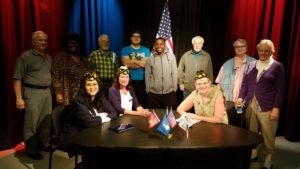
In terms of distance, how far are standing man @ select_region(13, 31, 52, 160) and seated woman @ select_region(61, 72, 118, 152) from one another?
2.88ft

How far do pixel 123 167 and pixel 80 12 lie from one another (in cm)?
321

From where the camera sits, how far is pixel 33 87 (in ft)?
11.8

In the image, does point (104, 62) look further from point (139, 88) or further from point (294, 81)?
point (294, 81)

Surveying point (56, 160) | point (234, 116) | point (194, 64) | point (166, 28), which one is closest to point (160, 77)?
point (194, 64)

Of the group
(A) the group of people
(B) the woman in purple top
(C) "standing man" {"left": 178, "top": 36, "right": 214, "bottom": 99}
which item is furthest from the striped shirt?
(B) the woman in purple top

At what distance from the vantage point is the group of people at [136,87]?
3043 mm

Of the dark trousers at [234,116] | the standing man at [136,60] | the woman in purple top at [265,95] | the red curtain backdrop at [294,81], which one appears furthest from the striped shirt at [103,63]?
the red curtain backdrop at [294,81]

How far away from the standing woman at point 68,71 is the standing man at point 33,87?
96 millimetres

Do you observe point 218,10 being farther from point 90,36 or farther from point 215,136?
point 215,136

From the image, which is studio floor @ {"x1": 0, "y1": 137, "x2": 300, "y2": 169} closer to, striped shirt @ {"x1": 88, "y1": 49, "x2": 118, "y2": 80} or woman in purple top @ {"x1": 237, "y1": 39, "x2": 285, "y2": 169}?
woman in purple top @ {"x1": 237, "y1": 39, "x2": 285, "y2": 169}

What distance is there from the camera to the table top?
2277mm

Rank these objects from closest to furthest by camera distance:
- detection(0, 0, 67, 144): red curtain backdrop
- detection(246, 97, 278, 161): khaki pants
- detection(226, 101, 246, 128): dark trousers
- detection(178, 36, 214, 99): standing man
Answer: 1. detection(246, 97, 278, 161): khaki pants
2. detection(226, 101, 246, 128): dark trousers
3. detection(0, 0, 67, 144): red curtain backdrop
4. detection(178, 36, 214, 99): standing man

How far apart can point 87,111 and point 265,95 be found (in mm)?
1921

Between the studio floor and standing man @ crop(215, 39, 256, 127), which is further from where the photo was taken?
standing man @ crop(215, 39, 256, 127)
